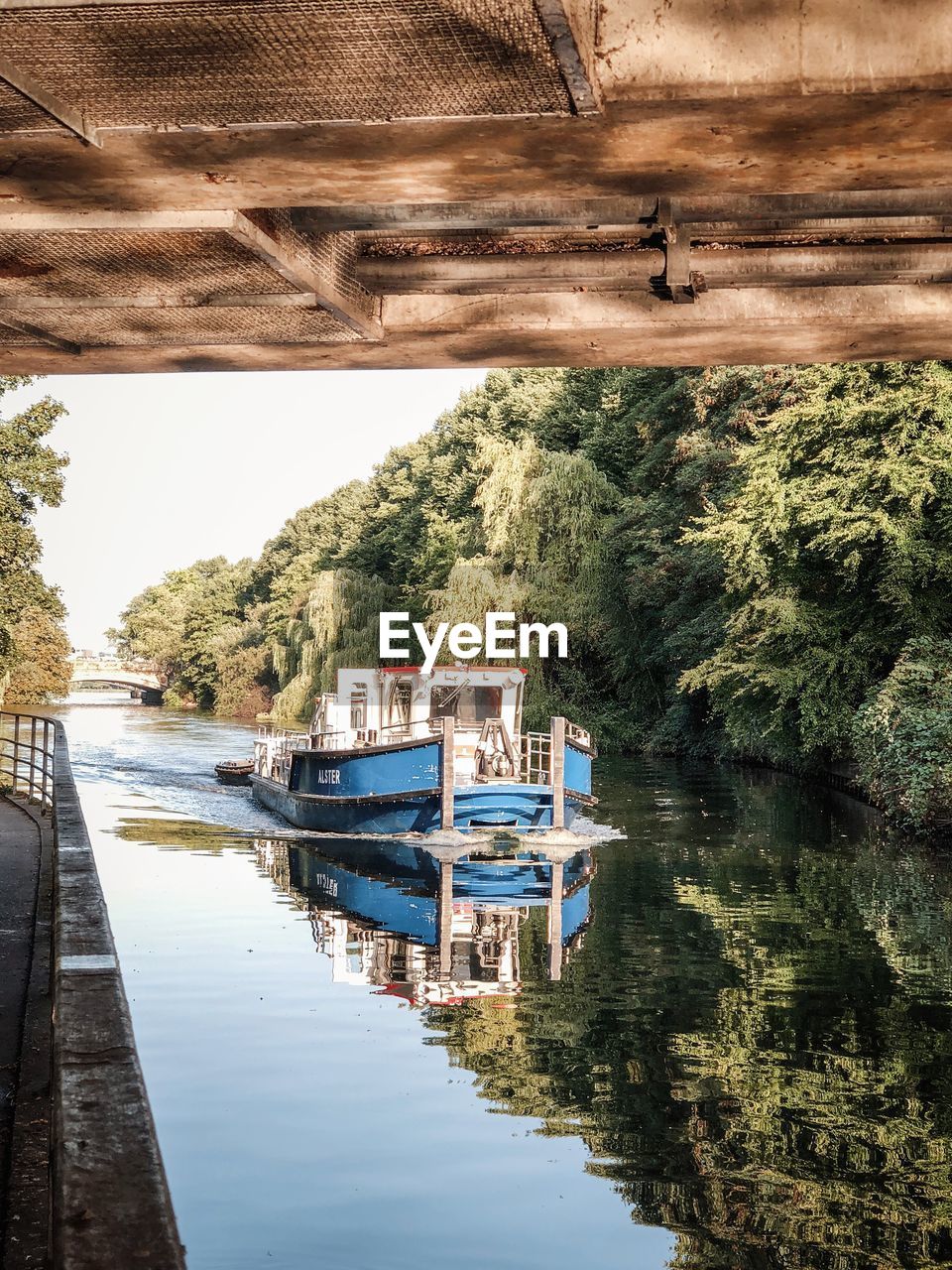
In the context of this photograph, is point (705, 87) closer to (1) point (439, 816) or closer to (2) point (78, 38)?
(2) point (78, 38)

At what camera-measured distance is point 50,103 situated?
409cm

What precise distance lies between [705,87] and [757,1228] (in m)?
6.17

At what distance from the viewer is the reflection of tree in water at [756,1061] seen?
7.97 meters

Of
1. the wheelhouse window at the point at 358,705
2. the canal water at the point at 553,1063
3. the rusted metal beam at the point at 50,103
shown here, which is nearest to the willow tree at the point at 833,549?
the wheelhouse window at the point at 358,705

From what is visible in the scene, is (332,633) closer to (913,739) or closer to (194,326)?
(913,739)

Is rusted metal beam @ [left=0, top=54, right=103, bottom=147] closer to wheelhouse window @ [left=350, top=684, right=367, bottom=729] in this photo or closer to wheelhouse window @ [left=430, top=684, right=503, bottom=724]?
wheelhouse window @ [left=430, top=684, right=503, bottom=724]

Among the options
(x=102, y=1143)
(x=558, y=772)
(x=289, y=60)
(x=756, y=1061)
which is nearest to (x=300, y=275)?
(x=289, y=60)

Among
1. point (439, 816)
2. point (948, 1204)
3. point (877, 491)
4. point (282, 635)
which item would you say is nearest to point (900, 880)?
point (439, 816)

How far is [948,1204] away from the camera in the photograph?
26.4 ft

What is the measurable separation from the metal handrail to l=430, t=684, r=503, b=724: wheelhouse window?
7641mm

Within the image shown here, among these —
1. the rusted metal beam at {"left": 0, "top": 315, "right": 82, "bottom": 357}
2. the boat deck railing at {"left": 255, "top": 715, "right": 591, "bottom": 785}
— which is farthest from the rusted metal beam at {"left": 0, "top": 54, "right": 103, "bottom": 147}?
the boat deck railing at {"left": 255, "top": 715, "right": 591, "bottom": 785}

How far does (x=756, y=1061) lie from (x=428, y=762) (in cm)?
1488

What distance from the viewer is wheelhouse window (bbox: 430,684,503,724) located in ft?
93.5

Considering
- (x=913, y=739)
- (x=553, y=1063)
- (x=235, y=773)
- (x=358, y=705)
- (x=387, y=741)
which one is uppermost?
(x=358, y=705)
